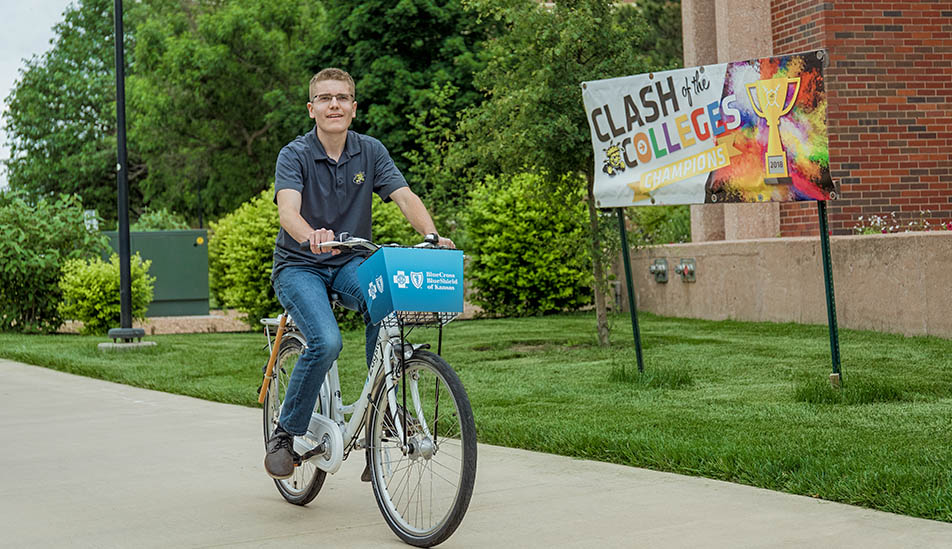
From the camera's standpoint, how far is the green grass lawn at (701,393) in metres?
6.06

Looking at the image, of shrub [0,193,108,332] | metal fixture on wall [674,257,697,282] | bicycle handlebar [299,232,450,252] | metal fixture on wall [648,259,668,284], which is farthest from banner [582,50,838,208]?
shrub [0,193,108,332]

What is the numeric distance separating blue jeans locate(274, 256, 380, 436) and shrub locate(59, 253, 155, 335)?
1333cm

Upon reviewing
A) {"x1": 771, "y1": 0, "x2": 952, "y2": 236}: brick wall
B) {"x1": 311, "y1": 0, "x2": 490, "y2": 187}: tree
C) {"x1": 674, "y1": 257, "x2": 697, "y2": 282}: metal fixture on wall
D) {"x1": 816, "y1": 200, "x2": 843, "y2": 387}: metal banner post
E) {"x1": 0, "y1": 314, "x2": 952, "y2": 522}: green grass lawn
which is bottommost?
{"x1": 0, "y1": 314, "x2": 952, "y2": 522}: green grass lawn

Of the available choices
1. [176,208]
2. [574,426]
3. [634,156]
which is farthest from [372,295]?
[176,208]

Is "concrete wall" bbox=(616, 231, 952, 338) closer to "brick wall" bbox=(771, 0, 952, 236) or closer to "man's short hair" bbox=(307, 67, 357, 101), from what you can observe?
"brick wall" bbox=(771, 0, 952, 236)

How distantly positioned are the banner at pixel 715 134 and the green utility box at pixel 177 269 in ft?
46.1

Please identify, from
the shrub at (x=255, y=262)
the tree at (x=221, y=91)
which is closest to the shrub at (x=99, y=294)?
the shrub at (x=255, y=262)

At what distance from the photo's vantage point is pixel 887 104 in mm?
15258

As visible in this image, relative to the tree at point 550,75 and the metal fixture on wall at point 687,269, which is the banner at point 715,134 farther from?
the metal fixture on wall at point 687,269

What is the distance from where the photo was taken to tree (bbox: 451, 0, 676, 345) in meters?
12.3

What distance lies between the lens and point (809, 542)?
4754 mm

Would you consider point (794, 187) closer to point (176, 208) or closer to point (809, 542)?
point (809, 542)

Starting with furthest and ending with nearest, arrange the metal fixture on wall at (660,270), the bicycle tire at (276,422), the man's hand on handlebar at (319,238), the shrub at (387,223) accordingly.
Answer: the metal fixture on wall at (660,270) → the shrub at (387,223) → the bicycle tire at (276,422) → the man's hand on handlebar at (319,238)

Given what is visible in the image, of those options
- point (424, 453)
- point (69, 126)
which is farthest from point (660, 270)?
point (69, 126)
